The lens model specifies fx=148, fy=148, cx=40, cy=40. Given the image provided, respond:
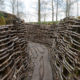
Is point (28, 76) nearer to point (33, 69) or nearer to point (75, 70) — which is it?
point (33, 69)

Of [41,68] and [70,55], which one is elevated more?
[70,55]

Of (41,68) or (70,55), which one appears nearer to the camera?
(70,55)

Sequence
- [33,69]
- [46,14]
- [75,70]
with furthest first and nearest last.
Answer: [46,14], [33,69], [75,70]

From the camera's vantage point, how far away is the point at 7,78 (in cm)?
301

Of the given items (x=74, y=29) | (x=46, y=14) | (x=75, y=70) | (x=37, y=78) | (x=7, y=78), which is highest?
(x=46, y=14)

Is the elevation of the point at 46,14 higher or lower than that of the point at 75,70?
higher

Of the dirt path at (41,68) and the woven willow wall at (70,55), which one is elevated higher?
the woven willow wall at (70,55)

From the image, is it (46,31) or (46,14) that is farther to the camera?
(46,14)

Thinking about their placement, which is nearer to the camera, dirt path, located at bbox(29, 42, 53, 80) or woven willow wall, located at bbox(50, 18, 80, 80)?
woven willow wall, located at bbox(50, 18, 80, 80)

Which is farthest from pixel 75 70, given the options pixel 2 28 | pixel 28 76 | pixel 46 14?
pixel 46 14

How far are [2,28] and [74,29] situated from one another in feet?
5.94

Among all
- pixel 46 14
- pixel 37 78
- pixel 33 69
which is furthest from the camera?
pixel 46 14

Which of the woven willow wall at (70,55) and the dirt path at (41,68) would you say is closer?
the woven willow wall at (70,55)

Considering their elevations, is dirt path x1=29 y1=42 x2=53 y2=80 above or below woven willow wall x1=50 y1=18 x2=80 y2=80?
below
